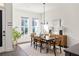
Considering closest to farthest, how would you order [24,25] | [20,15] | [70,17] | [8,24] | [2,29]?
[2,29] → [8,24] → [70,17] → [20,15] → [24,25]

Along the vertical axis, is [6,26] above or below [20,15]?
below

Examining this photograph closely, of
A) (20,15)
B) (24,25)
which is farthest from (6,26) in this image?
(24,25)

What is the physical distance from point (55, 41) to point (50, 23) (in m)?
1.92

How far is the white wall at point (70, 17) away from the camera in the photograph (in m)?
4.86

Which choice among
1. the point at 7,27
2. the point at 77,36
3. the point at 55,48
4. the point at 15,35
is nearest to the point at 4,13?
the point at 7,27

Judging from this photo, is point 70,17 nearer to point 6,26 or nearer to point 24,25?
point 6,26

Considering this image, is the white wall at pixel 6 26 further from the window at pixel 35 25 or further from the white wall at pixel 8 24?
the window at pixel 35 25

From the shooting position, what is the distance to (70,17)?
17.2ft

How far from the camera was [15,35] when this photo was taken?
6590 millimetres

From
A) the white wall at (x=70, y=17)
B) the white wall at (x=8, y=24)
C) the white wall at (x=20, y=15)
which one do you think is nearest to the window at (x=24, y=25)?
the white wall at (x=20, y=15)

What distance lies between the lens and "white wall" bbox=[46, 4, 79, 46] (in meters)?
4.86

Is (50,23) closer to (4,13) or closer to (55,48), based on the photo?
(55,48)

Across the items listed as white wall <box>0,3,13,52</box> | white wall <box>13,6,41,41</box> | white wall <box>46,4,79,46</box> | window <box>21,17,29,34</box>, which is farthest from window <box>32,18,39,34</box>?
white wall <box>0,3,13,52</box>

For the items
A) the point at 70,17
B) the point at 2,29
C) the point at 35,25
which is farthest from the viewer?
the point at 35,25
